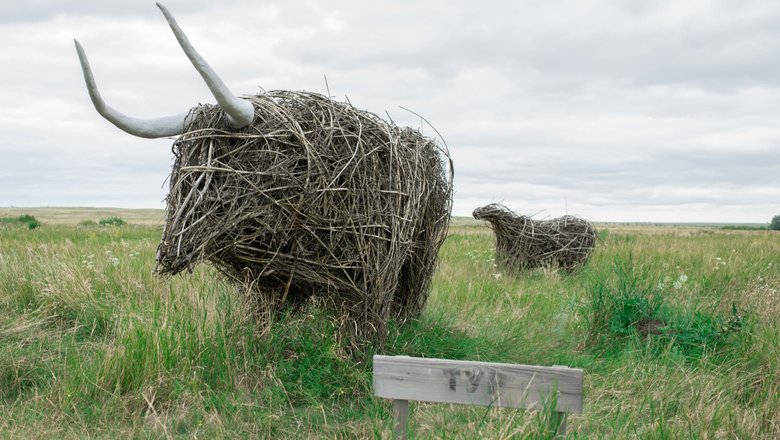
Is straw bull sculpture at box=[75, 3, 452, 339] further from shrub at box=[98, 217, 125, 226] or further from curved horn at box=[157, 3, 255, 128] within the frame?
shrub at box=[98, 217, 125, 226]

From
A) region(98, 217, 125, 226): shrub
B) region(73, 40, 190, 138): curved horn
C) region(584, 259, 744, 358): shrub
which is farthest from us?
region(98, 217, 125, 226): shrub

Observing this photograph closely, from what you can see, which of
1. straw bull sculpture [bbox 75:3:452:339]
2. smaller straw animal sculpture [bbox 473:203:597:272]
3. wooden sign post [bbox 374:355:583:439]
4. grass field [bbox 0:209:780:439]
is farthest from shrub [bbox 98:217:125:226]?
wooden sign post [bbox 374:355:583:439]

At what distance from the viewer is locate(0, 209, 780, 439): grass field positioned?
4.27 metres

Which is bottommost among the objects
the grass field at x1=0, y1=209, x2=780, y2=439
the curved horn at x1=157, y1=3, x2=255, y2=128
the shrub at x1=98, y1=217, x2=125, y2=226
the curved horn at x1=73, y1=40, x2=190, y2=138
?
the grass field at x1=0, y1=209, x2=780, y2=439

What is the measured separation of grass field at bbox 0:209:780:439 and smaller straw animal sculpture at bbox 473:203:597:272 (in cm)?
346

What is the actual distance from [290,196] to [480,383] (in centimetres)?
179

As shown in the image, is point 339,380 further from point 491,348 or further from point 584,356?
point 584,356

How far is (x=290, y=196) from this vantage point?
14.4ft

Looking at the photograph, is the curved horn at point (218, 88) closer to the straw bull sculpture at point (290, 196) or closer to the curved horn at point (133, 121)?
the straw bull sculpture at point (290, 196)

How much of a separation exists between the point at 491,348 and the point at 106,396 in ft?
10.9

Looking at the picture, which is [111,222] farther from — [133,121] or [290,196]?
[290,196]

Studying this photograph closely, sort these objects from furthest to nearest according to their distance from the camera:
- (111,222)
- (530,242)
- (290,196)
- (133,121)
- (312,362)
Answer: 1. (111,222)
2. (530,242)
3. (312,362)
4. (290,196)
5. (133,121)

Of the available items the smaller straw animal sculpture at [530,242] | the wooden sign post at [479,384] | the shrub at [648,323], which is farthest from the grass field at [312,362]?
the smaller straw animal sculpture at [530,242]

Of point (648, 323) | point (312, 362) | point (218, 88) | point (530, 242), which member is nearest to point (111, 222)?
point (530, 242)
